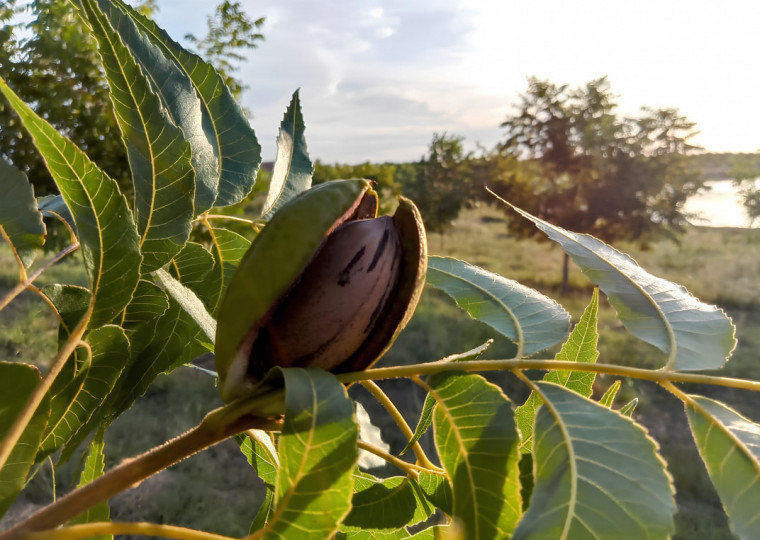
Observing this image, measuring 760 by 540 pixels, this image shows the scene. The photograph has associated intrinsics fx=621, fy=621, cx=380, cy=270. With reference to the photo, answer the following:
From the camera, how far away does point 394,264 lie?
15.1 inches

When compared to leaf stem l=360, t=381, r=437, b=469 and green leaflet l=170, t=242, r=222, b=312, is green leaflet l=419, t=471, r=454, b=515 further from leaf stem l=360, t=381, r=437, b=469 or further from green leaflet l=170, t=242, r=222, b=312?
green leaflet l=170, t=242, r=222, b=312

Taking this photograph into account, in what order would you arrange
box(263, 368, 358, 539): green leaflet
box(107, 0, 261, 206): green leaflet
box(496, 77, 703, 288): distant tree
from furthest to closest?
box(496, 77, 703, 288): distant tree
box(107, 0, 261, 206): green leaflet
box(263, 368, 358, 539): green leaflet

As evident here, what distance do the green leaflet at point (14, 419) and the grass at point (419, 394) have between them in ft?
9.02

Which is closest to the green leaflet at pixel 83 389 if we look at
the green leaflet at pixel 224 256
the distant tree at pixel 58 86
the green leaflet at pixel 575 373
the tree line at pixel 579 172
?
the green leaflet at pixel 224 256

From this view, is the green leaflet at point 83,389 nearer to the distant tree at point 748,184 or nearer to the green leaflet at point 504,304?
the green leaflet at point 504,304

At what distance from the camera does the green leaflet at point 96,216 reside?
376mm

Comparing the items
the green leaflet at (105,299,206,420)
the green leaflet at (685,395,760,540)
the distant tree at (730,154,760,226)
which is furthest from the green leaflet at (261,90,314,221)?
the distant tree at (730,154,760,226)

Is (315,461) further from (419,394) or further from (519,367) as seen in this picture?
(419,394)

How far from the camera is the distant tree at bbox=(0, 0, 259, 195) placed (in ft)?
14.8

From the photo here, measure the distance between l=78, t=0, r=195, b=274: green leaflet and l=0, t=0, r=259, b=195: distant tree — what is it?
4422 mm

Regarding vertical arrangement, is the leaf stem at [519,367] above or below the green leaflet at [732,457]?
above

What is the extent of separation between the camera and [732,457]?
0.38 m

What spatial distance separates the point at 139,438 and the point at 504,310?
182 inches

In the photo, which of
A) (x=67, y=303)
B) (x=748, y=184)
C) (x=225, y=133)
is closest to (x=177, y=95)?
(x=225, y=133)
